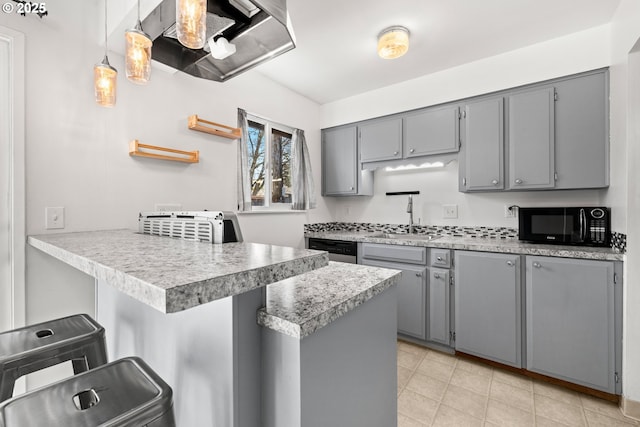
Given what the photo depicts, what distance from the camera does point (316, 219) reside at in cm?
356

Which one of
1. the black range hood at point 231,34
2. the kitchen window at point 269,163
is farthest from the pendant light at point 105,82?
the kitchen window at point 269,163

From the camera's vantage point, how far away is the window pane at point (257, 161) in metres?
2.91

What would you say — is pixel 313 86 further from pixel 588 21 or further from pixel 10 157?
pixel 10 157

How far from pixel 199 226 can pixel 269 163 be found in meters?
1.94

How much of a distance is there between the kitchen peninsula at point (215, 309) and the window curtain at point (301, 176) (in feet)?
7.15

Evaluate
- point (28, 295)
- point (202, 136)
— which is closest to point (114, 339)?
point (28, 295)

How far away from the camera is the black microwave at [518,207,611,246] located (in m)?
2.04

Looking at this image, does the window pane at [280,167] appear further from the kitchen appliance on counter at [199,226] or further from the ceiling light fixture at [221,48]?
the ceiling light fixture at [221,48]

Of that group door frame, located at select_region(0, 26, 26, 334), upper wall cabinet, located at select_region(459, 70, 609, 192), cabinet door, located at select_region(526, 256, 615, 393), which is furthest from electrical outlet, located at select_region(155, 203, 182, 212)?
cabinet door, located at select_region(526, 256, 615, 393)

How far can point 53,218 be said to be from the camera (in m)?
1.63

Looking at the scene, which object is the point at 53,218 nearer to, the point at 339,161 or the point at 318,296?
the point at 318,296

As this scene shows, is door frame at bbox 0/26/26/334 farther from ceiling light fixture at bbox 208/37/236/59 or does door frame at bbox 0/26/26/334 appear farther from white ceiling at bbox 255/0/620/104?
white ceiling at bbox 255/0/620/104

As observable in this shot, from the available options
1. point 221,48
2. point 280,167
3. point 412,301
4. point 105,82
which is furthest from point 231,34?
point 412,301

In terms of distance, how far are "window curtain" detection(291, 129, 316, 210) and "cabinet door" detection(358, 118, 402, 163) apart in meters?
0.64
